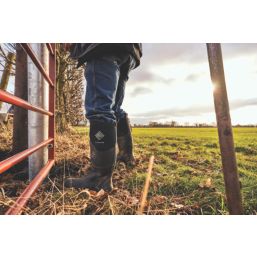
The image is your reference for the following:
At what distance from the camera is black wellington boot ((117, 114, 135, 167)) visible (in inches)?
Answer: 67.9

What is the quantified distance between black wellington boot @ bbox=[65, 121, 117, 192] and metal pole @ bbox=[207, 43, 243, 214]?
55 centimetres

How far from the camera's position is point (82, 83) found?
189 inches

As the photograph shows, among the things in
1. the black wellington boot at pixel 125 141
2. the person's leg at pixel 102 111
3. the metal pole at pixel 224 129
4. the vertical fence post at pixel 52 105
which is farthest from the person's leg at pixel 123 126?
the metal pole at pixel 224 129

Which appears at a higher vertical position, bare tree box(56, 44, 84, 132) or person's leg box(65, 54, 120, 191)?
bare tree box(56, 44, 84, 132)

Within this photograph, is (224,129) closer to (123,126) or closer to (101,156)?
(101,156)

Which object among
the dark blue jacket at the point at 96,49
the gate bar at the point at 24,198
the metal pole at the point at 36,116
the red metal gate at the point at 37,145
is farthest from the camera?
the metal pole at the point at 36,116

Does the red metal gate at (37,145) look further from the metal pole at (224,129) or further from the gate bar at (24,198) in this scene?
the metal pole at (224,129)

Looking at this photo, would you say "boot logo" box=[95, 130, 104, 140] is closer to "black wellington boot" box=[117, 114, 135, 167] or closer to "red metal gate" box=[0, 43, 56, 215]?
"red metal gate" box=[0, 43, 56, 215]

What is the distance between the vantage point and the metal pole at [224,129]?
90 centimetres

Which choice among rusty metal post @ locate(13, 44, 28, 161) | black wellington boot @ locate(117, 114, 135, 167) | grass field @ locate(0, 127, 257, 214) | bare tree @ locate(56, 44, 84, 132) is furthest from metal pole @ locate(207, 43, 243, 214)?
bare tree @ locate(56, 44, 84, 132)

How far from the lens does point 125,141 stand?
5.80 feet

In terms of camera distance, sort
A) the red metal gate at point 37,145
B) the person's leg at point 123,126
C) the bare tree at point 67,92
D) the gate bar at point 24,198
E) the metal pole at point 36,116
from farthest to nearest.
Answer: the bare tree at point 67,92 < the person's leg at point 123,126 < the metal pole at point 36,116 < the gate bar at point 24,198 < the red metal gate at point 37,145

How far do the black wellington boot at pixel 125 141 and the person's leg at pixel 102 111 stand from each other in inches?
17.3
